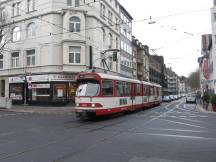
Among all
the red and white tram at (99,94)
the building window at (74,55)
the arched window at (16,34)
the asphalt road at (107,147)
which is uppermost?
the arched window at (16,34)

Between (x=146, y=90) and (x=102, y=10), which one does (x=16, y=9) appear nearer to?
(x=102, y=10)

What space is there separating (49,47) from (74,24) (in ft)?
13.5

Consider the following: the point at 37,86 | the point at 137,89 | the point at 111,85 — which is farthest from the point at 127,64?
the point at 111,85

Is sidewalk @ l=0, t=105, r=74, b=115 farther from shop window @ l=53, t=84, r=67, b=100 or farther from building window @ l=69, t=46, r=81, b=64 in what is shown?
building window @ l=69, t=46, r=81, b=64

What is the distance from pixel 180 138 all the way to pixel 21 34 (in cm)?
3154

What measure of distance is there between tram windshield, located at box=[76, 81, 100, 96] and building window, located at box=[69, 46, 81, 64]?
15562mm

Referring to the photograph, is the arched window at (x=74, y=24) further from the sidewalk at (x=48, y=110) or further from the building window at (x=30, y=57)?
the sidewalk at (x=48, y=110)

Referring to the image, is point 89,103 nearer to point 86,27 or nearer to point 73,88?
point 73,88

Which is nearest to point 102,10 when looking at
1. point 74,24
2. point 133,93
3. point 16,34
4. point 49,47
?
point 74,24

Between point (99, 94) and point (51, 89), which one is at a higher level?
point (51, 89)

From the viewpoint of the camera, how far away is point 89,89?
61.3 feet

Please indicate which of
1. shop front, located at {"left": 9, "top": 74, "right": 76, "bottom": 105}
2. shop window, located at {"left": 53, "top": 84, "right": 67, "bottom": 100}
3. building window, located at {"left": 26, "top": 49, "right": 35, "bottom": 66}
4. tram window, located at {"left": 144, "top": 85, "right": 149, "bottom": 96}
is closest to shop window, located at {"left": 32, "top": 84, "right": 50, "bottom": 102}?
shop front, located at {"left": 9, "top": 74, "right": 76, "bottom": 105}

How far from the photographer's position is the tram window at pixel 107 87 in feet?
62.1

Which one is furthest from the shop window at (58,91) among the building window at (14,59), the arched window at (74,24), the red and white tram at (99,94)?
the red and white tram at (99,94)
